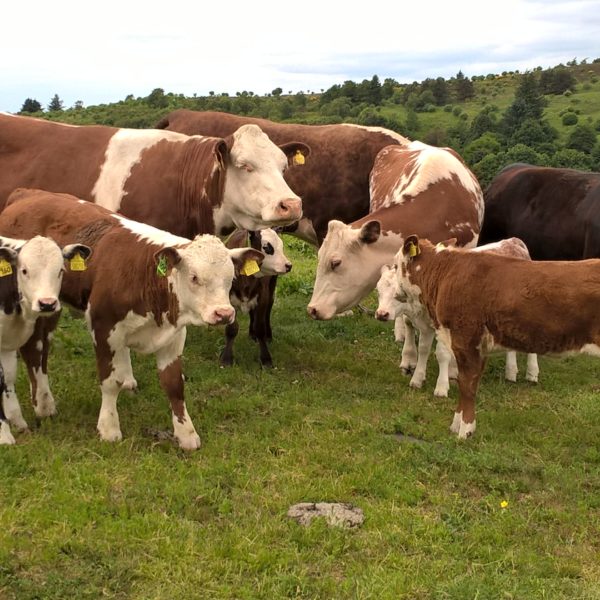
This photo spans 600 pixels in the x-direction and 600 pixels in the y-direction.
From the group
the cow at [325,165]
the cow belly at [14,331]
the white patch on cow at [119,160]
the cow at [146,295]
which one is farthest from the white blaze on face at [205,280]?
the cow at [325,165]

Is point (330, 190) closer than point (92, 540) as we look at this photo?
No

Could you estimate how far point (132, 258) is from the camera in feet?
19.7

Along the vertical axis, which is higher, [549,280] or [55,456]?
[549,280]

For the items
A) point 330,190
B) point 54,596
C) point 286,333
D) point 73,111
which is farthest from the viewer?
point 73,111

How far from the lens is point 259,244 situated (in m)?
8.52

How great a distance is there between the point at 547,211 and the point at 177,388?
19.8ft

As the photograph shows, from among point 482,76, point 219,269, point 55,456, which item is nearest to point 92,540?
point 55,456

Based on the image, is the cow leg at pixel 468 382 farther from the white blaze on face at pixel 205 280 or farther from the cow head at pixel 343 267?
the white blaze on face at pixel 205 280

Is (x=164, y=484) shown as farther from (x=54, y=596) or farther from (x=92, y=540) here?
(x=54, y=596)

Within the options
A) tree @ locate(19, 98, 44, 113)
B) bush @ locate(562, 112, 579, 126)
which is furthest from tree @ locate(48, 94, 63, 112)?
bush @ locate(562, 112, 579, 126)

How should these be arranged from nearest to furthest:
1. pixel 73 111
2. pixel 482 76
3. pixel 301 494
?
pixel 301 494, pixel 73 111, pixel 482 76

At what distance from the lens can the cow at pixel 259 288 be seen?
8.33m

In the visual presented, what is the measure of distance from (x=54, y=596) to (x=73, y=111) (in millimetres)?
55875

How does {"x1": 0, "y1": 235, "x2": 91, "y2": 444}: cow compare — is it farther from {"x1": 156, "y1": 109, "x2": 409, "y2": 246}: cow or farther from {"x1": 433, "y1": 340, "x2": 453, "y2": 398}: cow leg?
{"x1": 156, "y1": 109, "x2": 409, "y2": 246}: cow
